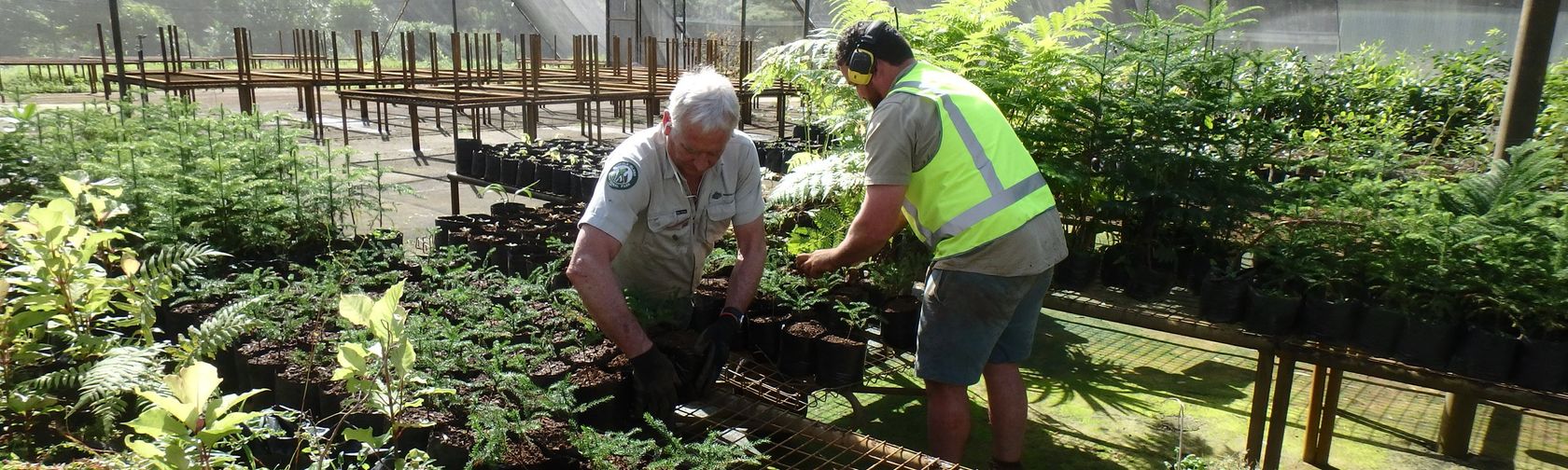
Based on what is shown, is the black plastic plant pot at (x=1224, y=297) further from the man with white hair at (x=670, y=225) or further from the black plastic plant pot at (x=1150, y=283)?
the man with white hair at (x=670, y=225)

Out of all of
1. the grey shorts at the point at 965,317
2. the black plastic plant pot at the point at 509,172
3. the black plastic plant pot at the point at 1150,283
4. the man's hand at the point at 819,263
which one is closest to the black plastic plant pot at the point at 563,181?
the black plastic plant pot at the point at 509,172

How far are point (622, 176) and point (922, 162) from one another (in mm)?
866

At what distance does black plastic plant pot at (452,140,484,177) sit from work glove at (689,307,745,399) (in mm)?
4980

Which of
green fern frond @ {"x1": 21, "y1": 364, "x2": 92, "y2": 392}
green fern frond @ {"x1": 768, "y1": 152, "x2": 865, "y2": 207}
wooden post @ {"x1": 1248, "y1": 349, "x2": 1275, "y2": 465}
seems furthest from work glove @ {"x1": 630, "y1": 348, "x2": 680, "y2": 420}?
wooden post @ {"x1": 1248, "y1": 349, "x2": 1275, "y2": 465}

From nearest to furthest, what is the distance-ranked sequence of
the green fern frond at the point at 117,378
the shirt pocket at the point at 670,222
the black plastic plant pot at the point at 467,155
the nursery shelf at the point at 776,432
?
the green fern frond at the point at 117,378 → the nursery shelf at the point at 776,432 → the shirt pocket at the point at 670,222 → the black plastic plant pot at the point at 467,155

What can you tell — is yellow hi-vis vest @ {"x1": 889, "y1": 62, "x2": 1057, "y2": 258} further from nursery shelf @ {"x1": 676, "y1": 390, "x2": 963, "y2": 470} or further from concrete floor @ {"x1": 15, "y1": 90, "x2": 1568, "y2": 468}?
concrete floor @ {"x1": 15, "y1": 90, "x2": 1568, "y2": 468}

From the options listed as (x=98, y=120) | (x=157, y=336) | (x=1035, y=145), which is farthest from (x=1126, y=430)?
(x=98, y=120)

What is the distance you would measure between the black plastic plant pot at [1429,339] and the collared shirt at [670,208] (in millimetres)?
2126

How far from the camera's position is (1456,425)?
3.79m

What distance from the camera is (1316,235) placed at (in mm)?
3422

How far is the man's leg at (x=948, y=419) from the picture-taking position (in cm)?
294

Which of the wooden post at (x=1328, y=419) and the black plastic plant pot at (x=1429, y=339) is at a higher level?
the black plastic plant pot at (x=1429, y=339)

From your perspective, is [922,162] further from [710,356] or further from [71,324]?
[71,324]

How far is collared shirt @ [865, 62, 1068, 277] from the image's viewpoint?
272cm
